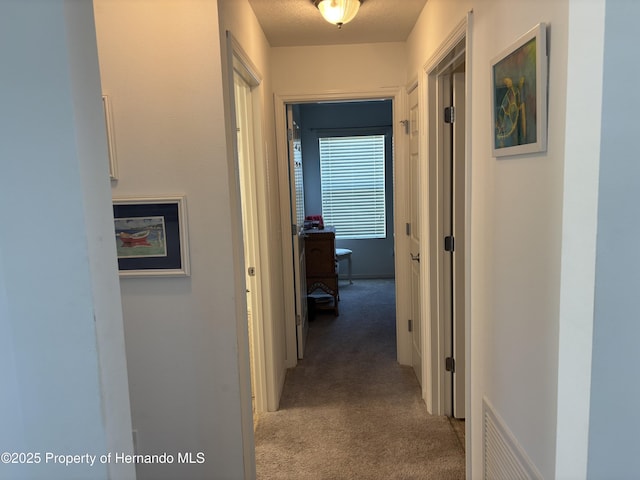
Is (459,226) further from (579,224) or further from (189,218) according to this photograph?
(579,224)

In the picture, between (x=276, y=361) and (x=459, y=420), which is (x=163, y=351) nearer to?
(x=276, y=361)

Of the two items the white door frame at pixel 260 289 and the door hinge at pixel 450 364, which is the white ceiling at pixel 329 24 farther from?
the door hinge at pixel 450 364

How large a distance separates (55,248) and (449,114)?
7.25 ft

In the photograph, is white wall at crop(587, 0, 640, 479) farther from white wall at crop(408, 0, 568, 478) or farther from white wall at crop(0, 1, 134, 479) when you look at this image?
white wall at crop(0, 1, 134, 479)

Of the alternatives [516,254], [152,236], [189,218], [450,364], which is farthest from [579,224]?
[450,364]

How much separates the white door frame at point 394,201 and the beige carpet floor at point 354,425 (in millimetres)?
278

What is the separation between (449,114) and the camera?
258 cm

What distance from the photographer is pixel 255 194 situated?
9.23 ft

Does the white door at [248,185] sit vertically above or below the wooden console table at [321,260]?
above

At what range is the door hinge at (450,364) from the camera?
2.78m

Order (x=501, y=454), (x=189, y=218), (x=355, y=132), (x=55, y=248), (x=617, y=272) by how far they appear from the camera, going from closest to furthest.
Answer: (x=617, y=272) → (x=55, y=248) → (x=501, y=454) → (x=189, y=218) → (x=355, y=132)

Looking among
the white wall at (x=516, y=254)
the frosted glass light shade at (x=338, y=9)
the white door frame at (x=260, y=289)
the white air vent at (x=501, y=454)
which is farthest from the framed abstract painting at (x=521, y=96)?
the white door frame at (x=260, y=289)

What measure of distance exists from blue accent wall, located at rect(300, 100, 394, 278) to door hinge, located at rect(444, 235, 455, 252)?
145 inches

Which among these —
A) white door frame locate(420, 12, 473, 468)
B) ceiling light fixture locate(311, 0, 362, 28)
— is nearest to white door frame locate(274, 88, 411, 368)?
white door frame locate(420, 12, 473, 468)
